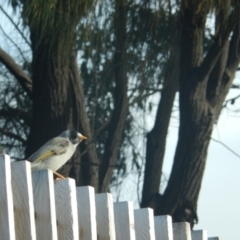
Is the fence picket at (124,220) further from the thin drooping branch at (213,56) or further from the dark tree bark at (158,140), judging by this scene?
the dark tree bark at (158,140)

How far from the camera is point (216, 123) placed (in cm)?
682

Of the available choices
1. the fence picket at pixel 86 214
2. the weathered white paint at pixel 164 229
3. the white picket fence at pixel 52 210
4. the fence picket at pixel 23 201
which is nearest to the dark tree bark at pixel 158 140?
the weathered white paint at pixel 164 229

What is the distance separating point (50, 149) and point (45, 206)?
2092mm

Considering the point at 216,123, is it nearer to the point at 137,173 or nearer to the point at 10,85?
the point at 137,173

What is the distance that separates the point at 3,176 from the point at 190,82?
12.7 ft

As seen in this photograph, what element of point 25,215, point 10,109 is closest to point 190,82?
point 10,109

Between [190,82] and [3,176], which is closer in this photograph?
[3,176]

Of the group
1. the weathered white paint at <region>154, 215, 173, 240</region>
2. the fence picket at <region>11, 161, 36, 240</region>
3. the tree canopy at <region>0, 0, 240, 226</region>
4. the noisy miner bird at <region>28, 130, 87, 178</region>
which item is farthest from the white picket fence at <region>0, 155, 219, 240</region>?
the tree canopy at <region>0, 0, 240, 226</region>

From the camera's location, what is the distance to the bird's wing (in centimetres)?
433

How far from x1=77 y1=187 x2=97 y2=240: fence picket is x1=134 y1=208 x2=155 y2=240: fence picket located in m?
0.36

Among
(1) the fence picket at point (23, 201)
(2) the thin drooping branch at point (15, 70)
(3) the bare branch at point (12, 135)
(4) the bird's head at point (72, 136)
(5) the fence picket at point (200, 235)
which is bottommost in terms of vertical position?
(5) the fence picket at point (200, 235)

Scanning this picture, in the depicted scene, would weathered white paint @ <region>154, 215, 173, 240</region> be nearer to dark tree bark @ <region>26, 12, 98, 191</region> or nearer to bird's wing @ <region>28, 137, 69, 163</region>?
bird's wing @ <region>28, 137, 69, 163</region>

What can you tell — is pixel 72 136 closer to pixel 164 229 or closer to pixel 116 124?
pixel 116 124

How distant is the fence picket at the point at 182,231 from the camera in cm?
321
